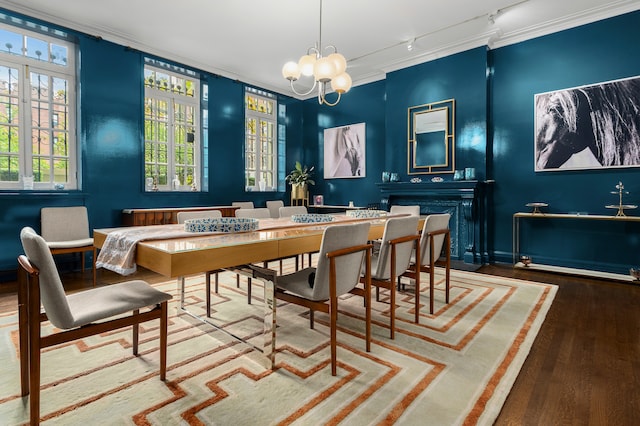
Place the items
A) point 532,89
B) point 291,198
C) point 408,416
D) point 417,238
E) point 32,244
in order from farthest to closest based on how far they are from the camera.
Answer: point 291,198 < point 532,89 < point 417,238 < point 408,416 < point 32,244

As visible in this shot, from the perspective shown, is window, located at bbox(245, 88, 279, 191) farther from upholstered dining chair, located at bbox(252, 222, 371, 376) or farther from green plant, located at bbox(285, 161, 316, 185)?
upholstered dining chair, located at bbox(252, 222, 371, 376)

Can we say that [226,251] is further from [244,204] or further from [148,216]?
[244,204]

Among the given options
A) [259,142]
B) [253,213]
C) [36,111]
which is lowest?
[253,213]

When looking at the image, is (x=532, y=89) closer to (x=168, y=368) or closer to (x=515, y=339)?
(x=515, y=339)

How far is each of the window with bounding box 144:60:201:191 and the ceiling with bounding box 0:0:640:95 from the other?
13.1 inches

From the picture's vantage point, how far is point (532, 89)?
15.2 ft

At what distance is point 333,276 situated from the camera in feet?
6.31

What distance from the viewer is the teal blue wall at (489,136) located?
161 inches

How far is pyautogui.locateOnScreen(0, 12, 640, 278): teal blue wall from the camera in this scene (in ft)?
13.4

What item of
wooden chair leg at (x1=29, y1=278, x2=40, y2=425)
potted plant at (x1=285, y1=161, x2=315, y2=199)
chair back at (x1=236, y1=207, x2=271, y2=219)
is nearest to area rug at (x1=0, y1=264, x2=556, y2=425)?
wooden chair leg at (x1=29, y1=278, x2=40, y2=425)

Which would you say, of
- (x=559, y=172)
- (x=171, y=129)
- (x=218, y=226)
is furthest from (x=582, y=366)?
(x=171, y=129)

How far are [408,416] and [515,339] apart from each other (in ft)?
Result: 4.17

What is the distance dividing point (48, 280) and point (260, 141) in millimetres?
5756

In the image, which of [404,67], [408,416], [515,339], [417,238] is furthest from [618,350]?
[404,67]
